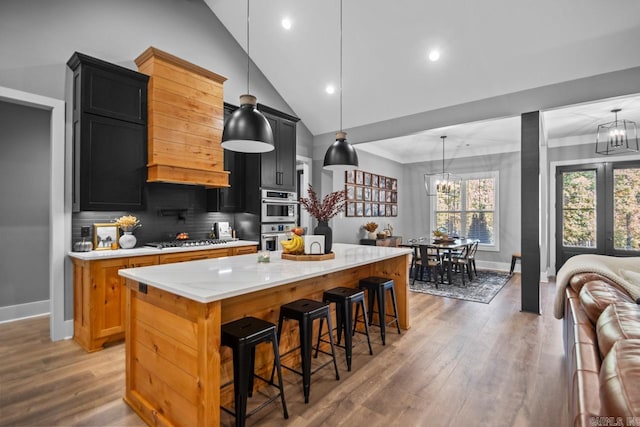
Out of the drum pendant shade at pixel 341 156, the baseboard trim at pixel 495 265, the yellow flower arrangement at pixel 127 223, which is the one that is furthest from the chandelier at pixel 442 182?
the yellow flower arrangement at pixel 127 223

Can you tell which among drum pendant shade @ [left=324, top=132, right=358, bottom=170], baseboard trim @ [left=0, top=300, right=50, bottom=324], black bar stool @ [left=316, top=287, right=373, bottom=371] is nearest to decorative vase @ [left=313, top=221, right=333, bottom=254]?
black bar stool @ [left=316, top=287, right=373, bottom=371]

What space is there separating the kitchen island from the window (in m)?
6.22

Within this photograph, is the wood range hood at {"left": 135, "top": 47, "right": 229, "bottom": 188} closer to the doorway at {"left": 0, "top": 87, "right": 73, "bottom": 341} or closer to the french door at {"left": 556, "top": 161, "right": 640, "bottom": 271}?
the doorway at {"left": 0, "top": 87, "right": 73, "bottom": 341}

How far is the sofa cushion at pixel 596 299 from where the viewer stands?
1771 millimetres

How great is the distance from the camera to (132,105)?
3.67 metres

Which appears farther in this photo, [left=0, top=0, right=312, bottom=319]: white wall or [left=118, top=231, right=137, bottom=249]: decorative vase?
[left=118, top=231, right=137, bottom=249]: decorative vase

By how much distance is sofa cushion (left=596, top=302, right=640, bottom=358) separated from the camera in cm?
128

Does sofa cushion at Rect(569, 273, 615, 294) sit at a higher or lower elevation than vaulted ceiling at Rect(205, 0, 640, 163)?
lower

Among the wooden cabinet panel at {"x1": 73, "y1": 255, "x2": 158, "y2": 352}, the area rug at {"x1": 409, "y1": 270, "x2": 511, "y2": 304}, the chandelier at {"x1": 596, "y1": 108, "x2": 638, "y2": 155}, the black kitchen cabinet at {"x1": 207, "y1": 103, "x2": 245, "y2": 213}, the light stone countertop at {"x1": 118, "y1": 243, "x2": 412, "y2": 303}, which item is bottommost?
the area rug at {"x1": 409, "y1": 270, "x2": 511, "y2": 304}

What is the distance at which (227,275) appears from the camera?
2102 millimetres

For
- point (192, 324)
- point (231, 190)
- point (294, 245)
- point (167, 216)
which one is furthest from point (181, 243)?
point (192, 324)

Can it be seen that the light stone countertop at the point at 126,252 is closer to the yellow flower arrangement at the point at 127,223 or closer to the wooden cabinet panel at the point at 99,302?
the wooden cabinet panel at the point at 99,302

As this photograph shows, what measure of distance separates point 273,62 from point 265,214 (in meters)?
2.58

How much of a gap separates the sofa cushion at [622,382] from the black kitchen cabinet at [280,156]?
441 cm
